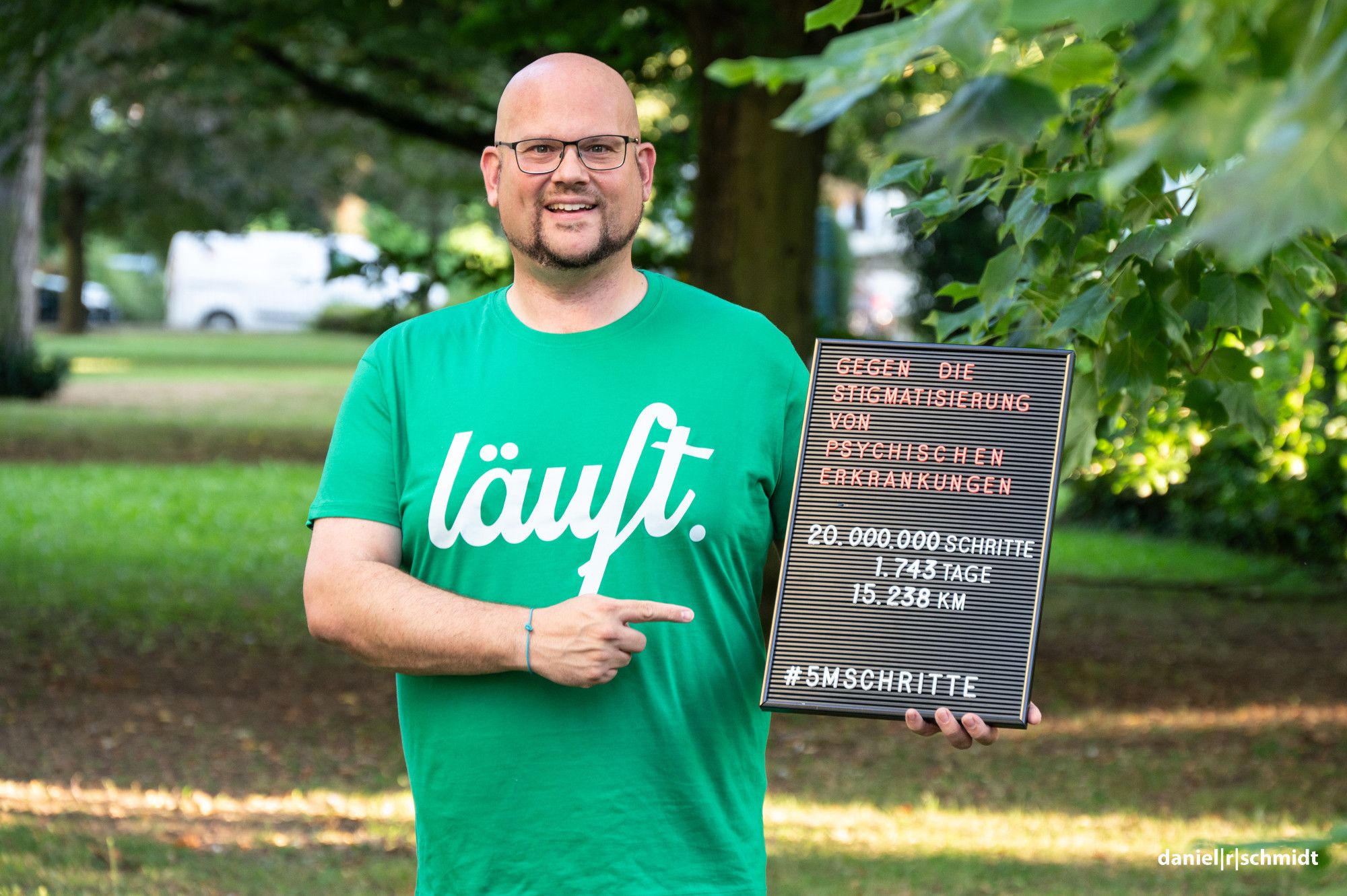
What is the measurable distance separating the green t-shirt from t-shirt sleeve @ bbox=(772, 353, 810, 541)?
0.14 ft

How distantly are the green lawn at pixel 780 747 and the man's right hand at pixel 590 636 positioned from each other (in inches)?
47.0

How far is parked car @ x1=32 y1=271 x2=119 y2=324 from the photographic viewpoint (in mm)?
60094

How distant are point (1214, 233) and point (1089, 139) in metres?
1.85

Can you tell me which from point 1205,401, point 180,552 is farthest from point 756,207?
point 180,552

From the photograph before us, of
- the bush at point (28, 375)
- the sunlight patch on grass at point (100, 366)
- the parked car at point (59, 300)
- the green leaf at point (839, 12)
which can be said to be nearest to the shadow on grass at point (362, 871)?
the green leaf at point (839, 12)

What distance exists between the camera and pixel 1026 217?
2.64 metres

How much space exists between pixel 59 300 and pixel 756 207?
58.3 m

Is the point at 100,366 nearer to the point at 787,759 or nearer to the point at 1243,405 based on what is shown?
the point at 787,759

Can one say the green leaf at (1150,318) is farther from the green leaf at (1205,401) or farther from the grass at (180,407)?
the grass at (180,407)

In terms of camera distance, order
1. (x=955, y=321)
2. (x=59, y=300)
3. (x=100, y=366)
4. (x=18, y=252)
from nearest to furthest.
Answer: (x=955, y=321), (x=18, y=252), (x=100, y=366), (x=59, y=300)

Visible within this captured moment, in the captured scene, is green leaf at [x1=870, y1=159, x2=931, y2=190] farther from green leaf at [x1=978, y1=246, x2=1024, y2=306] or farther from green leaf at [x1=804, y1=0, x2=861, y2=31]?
green leaf at [x1=804, y1=0, x2=861, y2=31]

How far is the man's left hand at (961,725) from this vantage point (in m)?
2.35

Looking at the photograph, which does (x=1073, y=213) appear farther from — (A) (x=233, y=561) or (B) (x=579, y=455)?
(A) (x=233, y=561)

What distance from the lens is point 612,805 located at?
8.36 ft
